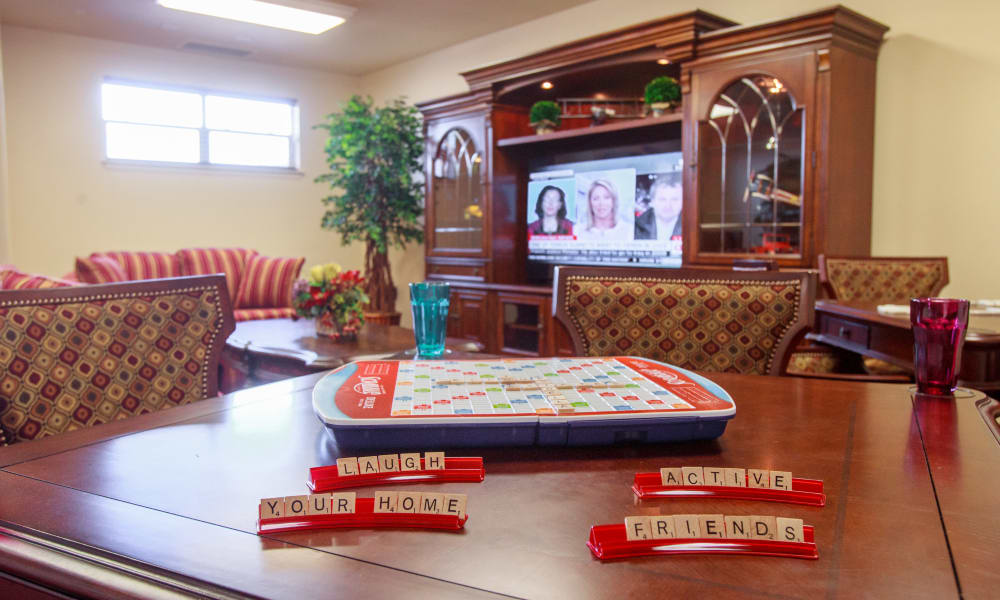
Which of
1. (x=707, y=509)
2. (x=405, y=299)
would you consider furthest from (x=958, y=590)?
(x=405, y=299)

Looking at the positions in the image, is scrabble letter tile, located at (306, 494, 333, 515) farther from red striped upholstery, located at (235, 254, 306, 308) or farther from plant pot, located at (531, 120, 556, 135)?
red striped upholstery, located at (235, 254, 306, 308)

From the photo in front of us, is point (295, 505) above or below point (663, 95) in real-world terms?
below

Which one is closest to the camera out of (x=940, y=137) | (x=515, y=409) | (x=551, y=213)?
(x=515, y=409)

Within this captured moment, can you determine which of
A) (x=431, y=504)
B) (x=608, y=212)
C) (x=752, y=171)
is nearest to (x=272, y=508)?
(x=431, y=504)

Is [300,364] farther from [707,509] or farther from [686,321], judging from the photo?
[707,509]

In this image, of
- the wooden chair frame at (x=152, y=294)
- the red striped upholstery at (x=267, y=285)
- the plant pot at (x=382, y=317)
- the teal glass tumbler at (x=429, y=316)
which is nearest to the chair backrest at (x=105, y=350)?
the wooden chair frame at (x=152, y=294)

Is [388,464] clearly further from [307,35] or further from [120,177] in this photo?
[120,177]

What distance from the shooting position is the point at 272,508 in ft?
1.81

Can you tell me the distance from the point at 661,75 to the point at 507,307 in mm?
1800

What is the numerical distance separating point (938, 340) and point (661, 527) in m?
0.70

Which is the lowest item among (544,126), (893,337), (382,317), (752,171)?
(382,317)

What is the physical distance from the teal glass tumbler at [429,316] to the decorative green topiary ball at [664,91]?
9.82ft

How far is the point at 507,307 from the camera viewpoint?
4.92 metres

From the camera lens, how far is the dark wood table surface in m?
0.47
